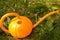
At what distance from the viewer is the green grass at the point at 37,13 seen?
6.79ft

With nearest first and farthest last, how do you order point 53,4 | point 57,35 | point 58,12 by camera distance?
1. point 57,35
2. point 58,12
3. point 53,4

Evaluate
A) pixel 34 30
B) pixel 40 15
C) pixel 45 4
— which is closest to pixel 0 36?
pixel 34 30

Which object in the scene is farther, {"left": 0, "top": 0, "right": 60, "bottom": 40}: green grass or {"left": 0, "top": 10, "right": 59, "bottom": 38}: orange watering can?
{"left": 0, "top": 0, "right": 60, "bottom": 40}: green grass

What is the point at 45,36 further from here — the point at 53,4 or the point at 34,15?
the point at 53,4

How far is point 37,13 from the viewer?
2.30 metres

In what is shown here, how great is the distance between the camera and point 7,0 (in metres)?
2.50

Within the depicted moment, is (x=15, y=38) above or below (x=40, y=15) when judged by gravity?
below

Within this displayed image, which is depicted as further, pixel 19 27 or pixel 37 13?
pixel 37 13

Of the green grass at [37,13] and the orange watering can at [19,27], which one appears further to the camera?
the green grass at [37,13]

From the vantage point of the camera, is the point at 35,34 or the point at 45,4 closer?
the point at 35,34

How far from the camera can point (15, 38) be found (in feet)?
6.84

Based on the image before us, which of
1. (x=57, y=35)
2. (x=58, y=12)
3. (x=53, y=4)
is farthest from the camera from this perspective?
(x=53, y=4)

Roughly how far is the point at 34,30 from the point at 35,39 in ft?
0.39

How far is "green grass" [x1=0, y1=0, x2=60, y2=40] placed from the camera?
2.07m
